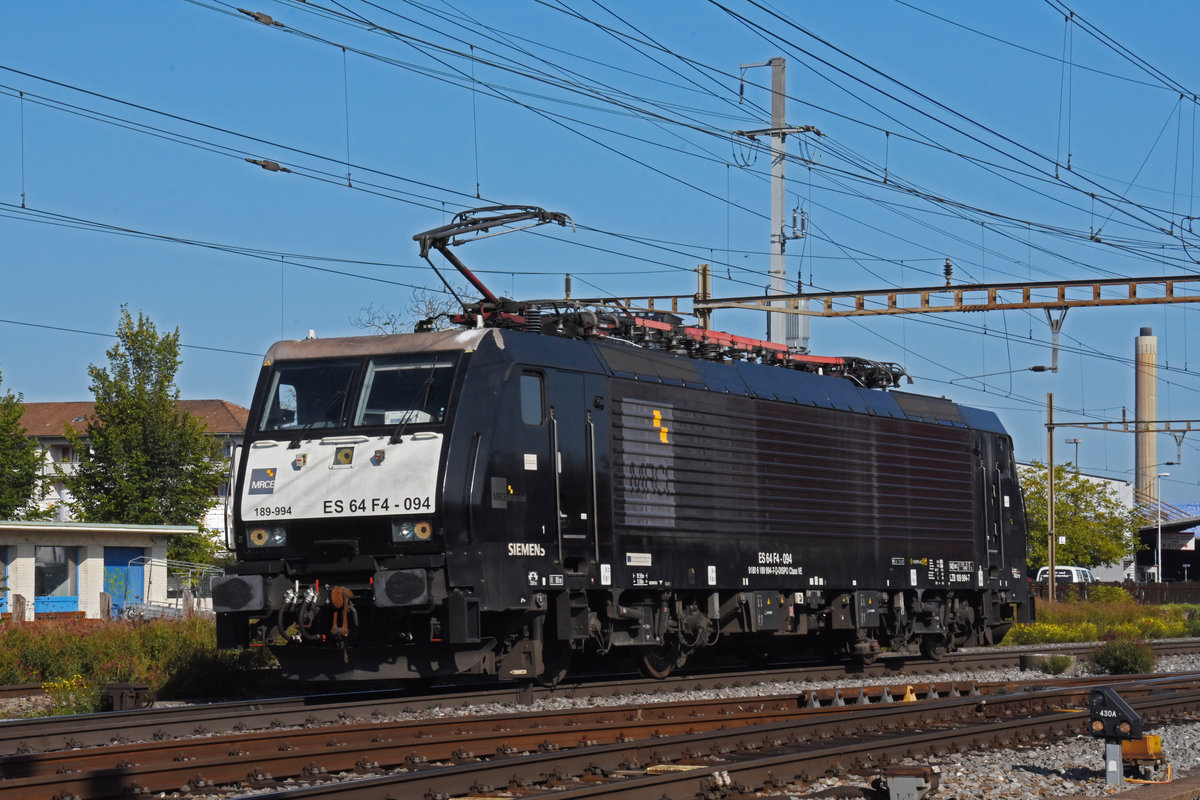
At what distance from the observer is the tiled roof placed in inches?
3381

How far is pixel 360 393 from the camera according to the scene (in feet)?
47.9

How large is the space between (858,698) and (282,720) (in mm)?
6427

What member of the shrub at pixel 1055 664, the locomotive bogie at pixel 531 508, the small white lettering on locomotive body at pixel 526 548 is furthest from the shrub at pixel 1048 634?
the small white lettering on locomotive body at pixel 526 548

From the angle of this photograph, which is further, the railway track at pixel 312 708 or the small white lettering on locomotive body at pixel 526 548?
the small white lettering on locomotive body at pixel 526 548

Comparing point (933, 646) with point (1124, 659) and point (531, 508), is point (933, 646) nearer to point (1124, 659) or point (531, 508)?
point (1124, 659)

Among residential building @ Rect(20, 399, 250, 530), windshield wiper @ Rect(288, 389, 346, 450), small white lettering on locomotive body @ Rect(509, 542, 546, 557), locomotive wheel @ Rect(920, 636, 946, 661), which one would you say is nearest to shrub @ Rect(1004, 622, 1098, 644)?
locomotive wheel @ Rect(920, 636, 946, 661)

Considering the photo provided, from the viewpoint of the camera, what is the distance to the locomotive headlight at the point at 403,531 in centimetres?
1370

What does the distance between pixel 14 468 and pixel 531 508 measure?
4776cm

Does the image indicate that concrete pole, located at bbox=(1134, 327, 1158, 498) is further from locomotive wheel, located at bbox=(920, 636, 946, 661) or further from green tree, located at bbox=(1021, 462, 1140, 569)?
locomotive wheel, located at bbox=(920, 636, 946, 661)

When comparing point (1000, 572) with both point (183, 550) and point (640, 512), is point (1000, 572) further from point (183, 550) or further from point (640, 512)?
point (183, 550)

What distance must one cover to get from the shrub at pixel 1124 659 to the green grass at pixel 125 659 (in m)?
13.1

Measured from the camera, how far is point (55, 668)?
18281mm

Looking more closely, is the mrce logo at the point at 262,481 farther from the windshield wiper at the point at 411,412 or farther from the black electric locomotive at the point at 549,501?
the windshield wiper at the point at 411,412

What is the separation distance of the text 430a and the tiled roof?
7236cm
